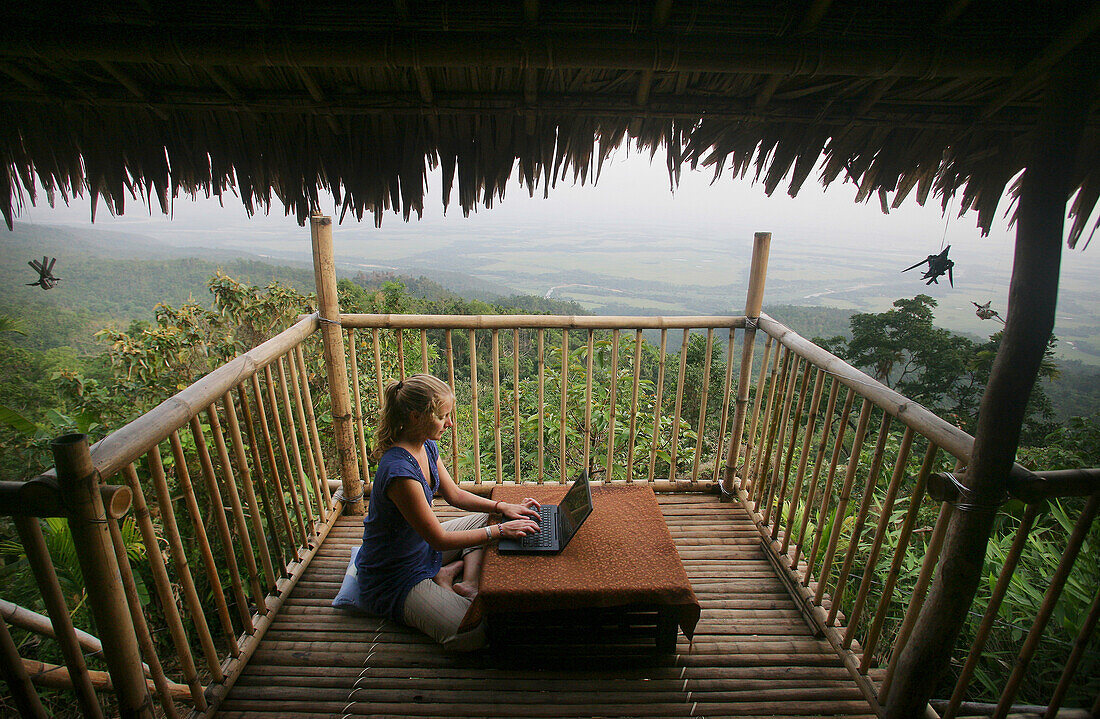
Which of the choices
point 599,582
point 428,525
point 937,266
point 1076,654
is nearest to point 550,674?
point 599,582

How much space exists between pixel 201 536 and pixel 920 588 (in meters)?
2.33

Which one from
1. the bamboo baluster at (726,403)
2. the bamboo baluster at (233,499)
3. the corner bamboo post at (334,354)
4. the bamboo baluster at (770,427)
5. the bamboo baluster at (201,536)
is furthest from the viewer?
the bamboo baluster at (726,403)

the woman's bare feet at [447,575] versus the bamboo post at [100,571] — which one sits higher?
the bamboo post at [100,571]

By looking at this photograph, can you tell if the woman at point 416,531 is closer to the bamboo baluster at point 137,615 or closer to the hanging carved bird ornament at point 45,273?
the bamboo baluster at point 137,615

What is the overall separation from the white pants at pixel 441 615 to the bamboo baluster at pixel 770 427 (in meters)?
1.70

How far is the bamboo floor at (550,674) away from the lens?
1.70 meters

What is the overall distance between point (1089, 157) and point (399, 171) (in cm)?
218

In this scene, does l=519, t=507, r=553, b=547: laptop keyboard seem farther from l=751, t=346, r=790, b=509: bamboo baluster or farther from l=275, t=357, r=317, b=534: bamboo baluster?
l=751, t=346, r=790, b=509: bamboo baluster

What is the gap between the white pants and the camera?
5.97ft

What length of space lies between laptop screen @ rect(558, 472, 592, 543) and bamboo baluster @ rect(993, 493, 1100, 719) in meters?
1.30

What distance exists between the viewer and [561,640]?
5.93ft

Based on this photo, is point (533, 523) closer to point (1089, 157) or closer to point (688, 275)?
point (1089, 157)

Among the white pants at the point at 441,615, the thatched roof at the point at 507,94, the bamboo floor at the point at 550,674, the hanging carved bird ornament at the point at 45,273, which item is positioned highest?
the thatched roof at the point at 507,94

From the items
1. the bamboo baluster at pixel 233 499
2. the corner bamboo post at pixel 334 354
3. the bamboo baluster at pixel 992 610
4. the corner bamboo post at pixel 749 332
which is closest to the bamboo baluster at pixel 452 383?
the corner bamboo post at pixel 334 354
